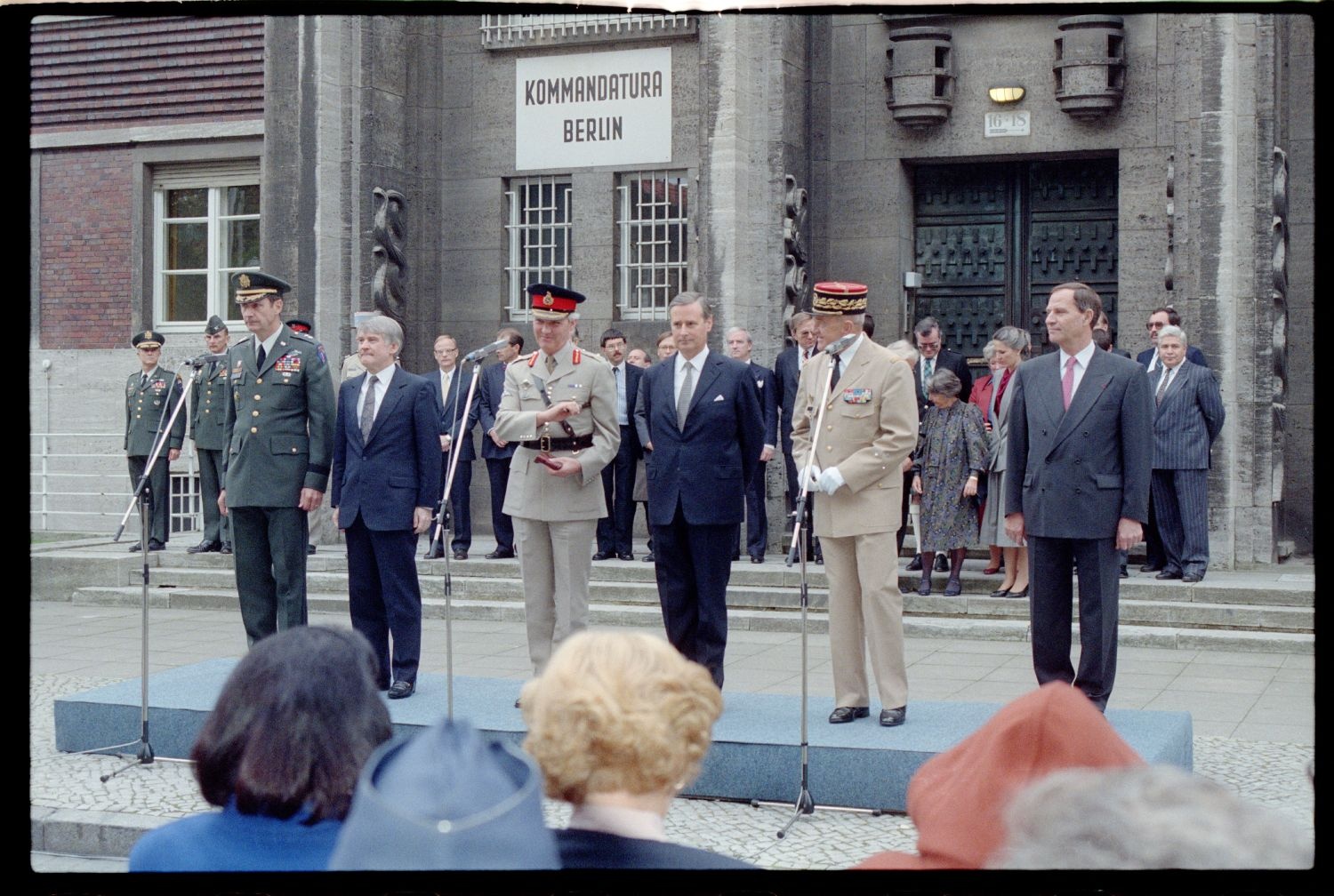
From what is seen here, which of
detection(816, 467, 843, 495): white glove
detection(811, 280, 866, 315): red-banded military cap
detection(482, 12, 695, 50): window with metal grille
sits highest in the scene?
detection(482, 12, 695, 50): window with metal grille

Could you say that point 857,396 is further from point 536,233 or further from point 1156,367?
point 536,233

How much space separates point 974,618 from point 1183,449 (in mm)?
1934

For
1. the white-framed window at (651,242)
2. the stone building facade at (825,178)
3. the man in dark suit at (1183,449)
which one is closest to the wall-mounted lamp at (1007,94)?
the stone building facade at (825,178)

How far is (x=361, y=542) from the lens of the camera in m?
8.30

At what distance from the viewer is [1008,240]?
14664 millimetres

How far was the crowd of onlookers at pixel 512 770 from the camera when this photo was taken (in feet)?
6.91

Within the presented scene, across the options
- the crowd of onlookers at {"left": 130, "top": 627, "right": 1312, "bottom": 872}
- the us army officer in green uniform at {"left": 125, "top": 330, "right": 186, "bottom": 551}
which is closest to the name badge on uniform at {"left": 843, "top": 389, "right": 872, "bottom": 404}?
the crowd of onlookers at {"left": 130, "top": 627, "right": 1312, "bottom": 872}

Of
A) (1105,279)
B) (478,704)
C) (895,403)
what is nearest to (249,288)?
(478,704)

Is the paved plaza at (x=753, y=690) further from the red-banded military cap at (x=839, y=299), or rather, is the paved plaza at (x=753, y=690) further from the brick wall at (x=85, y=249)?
the brick wall at (x=85, y=249)

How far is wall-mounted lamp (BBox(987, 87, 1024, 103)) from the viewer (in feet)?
46.5

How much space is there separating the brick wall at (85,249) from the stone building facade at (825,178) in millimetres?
4015

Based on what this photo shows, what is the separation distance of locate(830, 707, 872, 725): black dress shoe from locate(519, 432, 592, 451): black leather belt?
1821 mm

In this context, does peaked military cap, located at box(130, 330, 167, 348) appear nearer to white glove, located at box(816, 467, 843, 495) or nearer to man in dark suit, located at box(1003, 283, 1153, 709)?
white glove, located at box(816, 467, 843, 495)
